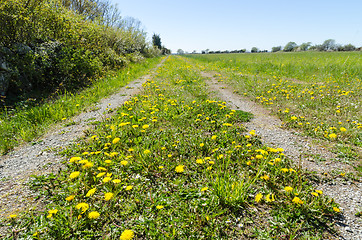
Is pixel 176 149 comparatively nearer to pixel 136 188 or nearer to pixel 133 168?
pixel 133 168

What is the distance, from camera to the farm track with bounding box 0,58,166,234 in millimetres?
2566

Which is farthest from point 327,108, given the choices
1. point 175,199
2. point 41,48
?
point 41,48

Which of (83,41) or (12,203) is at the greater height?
(83,41)

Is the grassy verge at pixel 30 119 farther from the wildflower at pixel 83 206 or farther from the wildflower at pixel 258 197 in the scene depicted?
the wildflower at pixel 258 197

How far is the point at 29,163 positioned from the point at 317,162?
5.73 m

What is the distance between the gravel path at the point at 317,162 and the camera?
84.9 inches

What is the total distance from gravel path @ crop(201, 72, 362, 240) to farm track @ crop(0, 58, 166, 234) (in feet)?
14.1

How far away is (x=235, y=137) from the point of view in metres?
4.15

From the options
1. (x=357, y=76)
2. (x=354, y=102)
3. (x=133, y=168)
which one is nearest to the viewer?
(x=133, y=168)

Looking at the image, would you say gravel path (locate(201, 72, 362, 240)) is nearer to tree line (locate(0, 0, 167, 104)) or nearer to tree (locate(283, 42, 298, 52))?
tree line (locate(0, 0, 167, 104))

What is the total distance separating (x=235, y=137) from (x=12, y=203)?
4233mm

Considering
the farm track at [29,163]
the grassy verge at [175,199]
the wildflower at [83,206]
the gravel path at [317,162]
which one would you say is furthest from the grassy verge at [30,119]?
the gravel path at [317,162]

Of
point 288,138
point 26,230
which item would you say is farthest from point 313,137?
point 26,230

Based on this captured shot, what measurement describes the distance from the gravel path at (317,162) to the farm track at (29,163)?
4.29m
